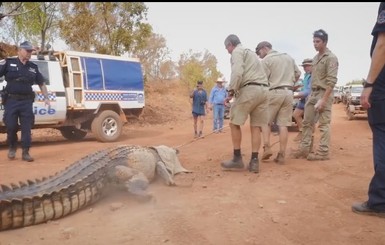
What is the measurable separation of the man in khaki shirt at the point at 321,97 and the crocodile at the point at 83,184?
2.75m

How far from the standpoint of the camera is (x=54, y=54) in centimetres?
1007

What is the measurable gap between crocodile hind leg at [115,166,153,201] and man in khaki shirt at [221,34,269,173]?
6.05 ft

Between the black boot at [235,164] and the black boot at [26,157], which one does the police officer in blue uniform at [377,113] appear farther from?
the black boot at [26,157]

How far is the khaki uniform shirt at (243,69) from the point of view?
562 cm

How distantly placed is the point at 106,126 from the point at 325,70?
659cm

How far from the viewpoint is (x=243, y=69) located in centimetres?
568

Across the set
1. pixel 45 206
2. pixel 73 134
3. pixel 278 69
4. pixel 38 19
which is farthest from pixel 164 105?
pixel 45 206

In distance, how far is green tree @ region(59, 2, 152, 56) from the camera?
16047mm

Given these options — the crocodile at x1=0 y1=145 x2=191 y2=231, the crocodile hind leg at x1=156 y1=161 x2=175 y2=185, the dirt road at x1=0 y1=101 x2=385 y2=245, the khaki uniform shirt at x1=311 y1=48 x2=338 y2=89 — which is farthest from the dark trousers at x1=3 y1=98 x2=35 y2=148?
the khaki uniform shirt at x1=311 y1=48 x2=338 y2=89

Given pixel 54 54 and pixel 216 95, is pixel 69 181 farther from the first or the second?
pixel 216 95

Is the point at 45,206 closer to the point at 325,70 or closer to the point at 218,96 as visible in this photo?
the point at 325,70

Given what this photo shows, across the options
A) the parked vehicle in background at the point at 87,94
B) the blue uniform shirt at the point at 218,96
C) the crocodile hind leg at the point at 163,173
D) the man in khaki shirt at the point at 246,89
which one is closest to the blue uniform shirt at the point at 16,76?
the parked vehicle in background at the point at 87,94

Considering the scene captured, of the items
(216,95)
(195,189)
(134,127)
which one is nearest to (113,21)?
(134,127)

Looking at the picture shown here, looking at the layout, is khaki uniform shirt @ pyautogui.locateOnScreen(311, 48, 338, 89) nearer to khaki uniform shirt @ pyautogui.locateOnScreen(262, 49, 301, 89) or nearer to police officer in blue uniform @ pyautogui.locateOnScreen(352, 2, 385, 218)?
khaki uniform shirt @ pyautogui.locateOnScreen(262, 49, 301, 89)
